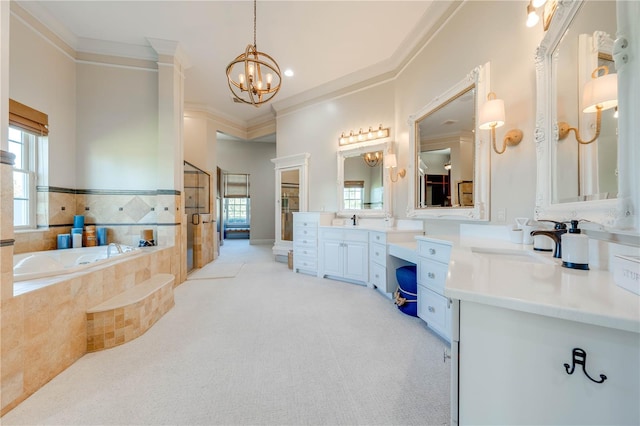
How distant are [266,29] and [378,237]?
316 cm

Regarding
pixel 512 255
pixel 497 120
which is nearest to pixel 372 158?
pixel 497 120

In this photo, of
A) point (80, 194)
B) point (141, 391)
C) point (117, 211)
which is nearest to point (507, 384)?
point (141, 391)

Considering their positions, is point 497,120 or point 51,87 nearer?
point 497,120

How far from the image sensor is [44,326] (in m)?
1.59

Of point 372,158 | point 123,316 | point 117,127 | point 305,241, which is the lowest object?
point 123,316

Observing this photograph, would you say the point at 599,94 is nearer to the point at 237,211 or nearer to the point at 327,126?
the point at 327,126

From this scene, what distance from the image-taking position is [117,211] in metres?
3.51

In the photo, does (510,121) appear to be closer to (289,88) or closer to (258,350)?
(258,350)

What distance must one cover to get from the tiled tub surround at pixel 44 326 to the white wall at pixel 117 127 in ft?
6.27

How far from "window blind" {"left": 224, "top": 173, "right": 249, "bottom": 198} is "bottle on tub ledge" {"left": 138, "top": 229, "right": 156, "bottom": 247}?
526 cm

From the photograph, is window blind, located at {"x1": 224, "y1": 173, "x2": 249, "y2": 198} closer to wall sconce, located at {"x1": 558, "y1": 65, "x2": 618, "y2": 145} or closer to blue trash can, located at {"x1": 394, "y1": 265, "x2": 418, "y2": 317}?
blue trash can, located at {"x1": 394, "y1": 265, "x2": 418, "y2": 317}

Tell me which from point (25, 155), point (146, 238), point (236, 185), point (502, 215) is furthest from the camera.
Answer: point (236, 185)

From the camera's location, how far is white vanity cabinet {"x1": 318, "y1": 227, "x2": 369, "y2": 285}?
3.59 m

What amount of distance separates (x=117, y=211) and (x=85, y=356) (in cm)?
229
